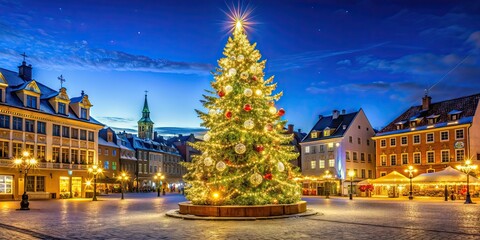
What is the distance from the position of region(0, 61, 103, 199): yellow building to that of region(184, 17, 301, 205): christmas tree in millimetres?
28686

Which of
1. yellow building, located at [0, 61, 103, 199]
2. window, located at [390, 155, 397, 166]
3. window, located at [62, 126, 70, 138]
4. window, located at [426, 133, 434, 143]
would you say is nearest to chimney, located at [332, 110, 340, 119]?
window, located at [390, 155, 397, 166]

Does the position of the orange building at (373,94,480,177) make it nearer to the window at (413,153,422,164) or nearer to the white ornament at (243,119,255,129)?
the window at (413,153,422,164)

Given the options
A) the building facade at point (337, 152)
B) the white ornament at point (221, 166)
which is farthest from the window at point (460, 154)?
the white ornament at point (221, 166)

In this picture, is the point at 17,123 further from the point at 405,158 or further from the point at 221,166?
the point at 405,158

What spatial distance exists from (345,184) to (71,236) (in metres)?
51.8

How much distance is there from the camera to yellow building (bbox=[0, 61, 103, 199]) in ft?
148

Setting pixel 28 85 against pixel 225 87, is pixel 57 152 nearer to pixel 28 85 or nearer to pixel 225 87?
pixel 28 85

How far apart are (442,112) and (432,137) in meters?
3.11

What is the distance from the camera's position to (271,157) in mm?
23125

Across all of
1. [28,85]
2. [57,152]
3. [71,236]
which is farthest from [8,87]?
[71,236]

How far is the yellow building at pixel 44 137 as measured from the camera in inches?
1779

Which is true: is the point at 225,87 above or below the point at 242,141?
above

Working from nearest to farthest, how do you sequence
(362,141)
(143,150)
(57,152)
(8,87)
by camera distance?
(8,87) < (57,152) < (362,141) < (143,150)

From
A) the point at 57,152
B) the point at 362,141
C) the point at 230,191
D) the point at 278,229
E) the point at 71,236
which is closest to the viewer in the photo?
the point at 71,236
